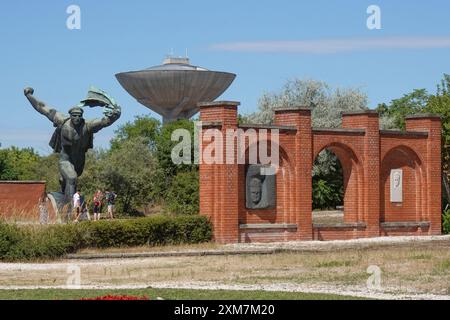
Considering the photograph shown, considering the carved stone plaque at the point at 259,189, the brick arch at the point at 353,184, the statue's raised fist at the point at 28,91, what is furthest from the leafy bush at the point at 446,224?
the statue's raised fist at the point at 28,91

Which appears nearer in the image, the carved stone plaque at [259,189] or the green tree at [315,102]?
the carved stone plaque at [259,189]

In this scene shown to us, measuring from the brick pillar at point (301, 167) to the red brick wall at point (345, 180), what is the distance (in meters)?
0.03

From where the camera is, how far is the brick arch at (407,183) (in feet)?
127

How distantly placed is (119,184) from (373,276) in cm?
4186

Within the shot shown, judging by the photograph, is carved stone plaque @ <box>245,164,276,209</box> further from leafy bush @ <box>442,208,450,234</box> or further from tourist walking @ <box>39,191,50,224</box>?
leafy bush @ <box>442,208,450,234</box>

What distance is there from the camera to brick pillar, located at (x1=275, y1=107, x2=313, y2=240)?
3559 cm

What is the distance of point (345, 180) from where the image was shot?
3822 cm

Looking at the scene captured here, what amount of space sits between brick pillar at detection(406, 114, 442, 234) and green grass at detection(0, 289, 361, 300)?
21730mm

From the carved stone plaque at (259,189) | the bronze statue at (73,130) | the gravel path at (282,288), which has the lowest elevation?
the gravel path at (282,288)

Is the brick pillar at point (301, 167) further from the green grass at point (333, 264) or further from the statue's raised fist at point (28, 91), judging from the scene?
the green grass at point (333, 264)

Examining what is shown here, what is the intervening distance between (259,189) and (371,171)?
5.06m

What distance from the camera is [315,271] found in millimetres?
24016

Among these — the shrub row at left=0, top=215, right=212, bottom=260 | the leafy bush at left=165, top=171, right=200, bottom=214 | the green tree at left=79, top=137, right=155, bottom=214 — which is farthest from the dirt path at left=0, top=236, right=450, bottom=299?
the green tree at left=79, top=137, right=155, bottom=214
